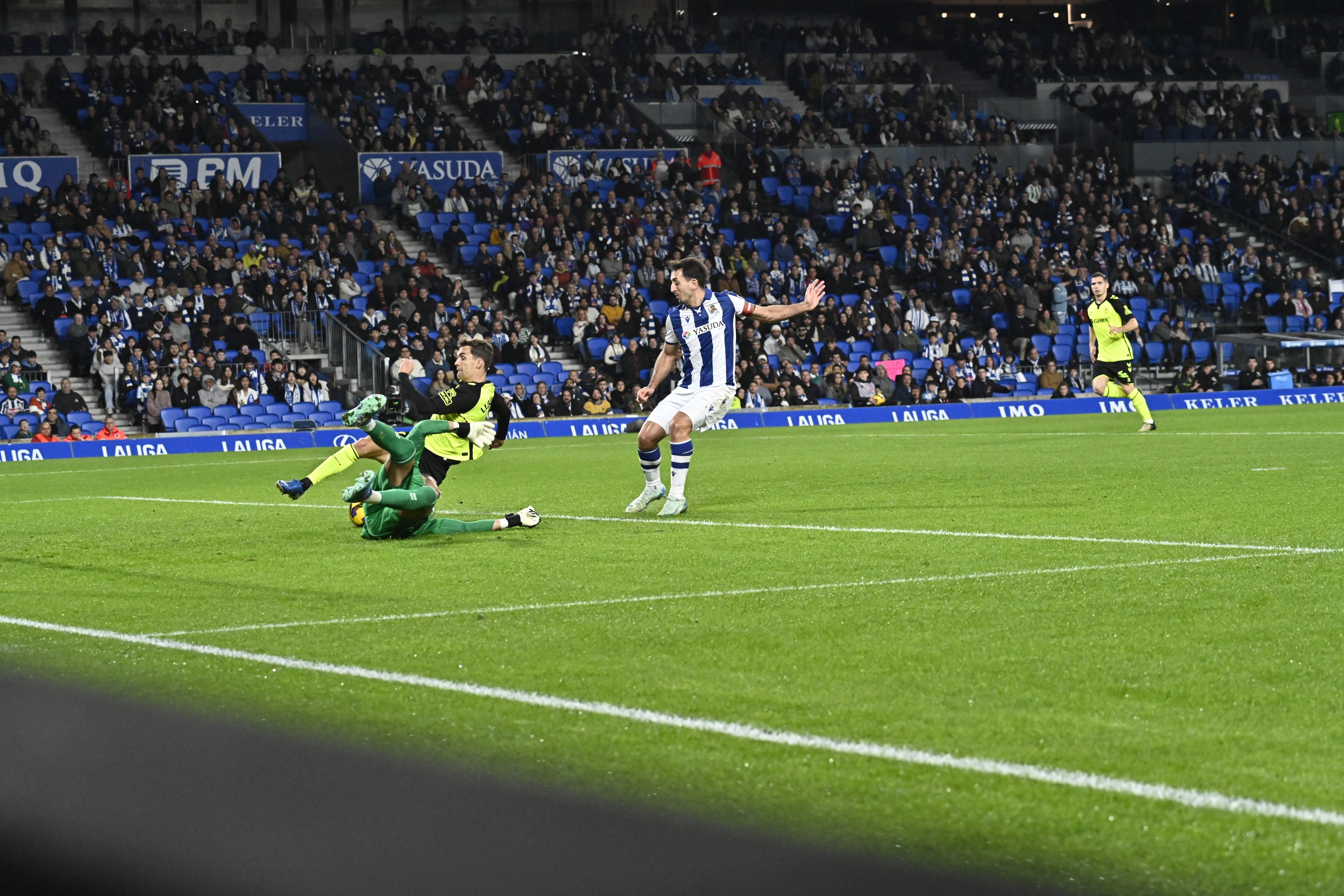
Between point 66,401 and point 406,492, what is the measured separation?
19.5m

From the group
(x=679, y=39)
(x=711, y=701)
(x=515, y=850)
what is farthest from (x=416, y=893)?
(x=679, y=39)

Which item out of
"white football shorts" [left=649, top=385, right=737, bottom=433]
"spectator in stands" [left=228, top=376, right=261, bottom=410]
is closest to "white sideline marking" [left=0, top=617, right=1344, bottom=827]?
"white football shorts" [left=649, top=385, right=737, bottom=433]

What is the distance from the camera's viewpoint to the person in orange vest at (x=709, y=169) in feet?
131

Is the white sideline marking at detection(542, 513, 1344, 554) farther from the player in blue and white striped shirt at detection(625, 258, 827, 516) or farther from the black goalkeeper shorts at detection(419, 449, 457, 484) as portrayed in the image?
the black goalkeeper shorts at detection(419, 449, 457, 484)

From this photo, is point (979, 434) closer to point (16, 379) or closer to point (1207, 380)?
point (1207, 380)

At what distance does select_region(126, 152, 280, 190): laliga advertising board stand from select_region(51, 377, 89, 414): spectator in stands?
8.65 metres

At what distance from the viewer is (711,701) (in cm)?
529

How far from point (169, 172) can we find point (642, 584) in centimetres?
3075

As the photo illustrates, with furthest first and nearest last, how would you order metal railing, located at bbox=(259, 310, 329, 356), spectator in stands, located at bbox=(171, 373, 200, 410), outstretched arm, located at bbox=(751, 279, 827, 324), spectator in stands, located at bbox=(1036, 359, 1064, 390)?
spectator in stands, located at bbox=(1036, 359, 1064, 390), metal railing, located at bbox=(259, 310, 329, 356), spectator in stands, located at bbox=(171, 373, 200, 410), outstretched arm, located at bbox=(751, 279, 827, 324)

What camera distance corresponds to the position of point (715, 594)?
7.89 m

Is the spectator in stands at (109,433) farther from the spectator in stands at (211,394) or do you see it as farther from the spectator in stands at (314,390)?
the spectator in stands at (314,390)

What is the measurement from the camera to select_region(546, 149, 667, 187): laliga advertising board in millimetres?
39281

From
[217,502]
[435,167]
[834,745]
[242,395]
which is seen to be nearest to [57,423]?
[242,395]

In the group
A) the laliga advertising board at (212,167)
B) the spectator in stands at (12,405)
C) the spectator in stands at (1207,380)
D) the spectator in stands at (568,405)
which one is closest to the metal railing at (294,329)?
the spectator in stands at (568,405)
